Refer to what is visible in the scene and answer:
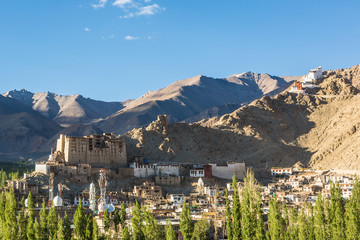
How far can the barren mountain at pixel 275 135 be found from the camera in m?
97.0

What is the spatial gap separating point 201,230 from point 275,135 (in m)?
59.9

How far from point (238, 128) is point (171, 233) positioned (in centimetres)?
6430

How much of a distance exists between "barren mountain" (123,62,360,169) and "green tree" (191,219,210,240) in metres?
39.4

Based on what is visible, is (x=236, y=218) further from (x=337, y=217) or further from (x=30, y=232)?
(x=30, y=232)

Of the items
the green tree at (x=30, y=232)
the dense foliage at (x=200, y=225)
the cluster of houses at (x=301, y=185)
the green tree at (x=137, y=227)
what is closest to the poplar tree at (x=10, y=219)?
the dense foliage at (x=200, y=225)

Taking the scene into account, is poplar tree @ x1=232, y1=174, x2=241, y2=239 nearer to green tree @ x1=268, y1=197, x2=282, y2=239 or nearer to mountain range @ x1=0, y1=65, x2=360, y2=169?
green tree @ x1=268, y1=197, x2=282, y2=239

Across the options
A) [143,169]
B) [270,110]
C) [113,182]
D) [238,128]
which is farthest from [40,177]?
[270,110]

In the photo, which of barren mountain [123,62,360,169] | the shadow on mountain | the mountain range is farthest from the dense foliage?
the shadow on mountain

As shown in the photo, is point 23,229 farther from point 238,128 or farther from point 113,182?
point 238,128

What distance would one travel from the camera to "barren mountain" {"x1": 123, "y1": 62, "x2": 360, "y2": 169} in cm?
9700

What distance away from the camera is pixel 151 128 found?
330 feet

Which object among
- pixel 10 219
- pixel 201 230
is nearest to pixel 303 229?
pixel 201 230

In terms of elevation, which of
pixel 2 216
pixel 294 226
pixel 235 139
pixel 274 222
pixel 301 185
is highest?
pixel 235 139

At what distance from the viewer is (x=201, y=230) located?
5278cm
